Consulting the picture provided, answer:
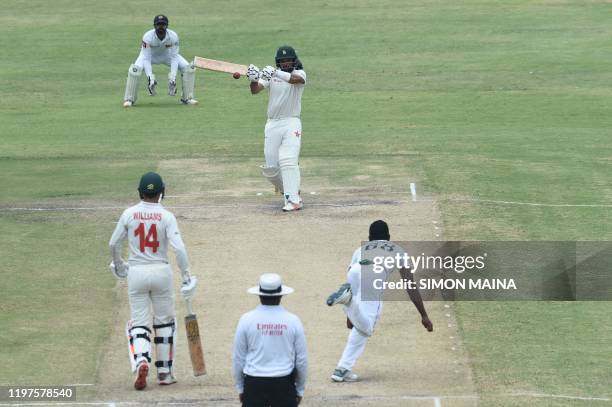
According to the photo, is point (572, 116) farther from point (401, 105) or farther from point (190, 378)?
point (190, 378)

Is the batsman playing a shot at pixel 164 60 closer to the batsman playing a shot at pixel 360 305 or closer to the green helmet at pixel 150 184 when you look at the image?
the green helmet at pixel 150 184

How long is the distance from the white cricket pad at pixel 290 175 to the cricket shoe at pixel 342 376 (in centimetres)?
765

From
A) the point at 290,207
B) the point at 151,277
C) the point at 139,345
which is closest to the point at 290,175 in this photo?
the point at 290,207

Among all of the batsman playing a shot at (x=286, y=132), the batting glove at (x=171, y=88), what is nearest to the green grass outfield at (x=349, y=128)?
the batting glove at (x=171, y=88)

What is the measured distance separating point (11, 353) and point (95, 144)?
536 inches

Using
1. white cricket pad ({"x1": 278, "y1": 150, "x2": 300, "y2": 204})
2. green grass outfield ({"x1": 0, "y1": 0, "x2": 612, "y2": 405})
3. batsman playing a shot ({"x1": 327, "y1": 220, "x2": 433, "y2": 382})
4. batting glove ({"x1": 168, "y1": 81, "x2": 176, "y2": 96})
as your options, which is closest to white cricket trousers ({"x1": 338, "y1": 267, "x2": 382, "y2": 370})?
batsman playing a shot ({"x1": 327, "y1": 220, "x2": 433, "y2": 382})

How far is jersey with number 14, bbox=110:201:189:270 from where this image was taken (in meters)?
14.8

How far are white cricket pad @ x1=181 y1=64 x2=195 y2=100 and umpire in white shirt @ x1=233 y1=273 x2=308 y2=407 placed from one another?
870 inches

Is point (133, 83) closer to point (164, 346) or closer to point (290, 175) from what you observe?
point (290, 175)

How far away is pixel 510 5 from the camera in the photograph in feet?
163

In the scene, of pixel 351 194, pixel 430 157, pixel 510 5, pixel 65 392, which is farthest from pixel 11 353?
pixel 510 5

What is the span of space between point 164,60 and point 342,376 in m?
20.8

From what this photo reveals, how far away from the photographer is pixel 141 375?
14586mm

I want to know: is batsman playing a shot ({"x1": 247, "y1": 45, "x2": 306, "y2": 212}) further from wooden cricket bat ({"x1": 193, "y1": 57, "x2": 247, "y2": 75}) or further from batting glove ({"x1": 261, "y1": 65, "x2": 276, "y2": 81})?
wooden cricket bat ({"x1": 193, "y1": 57, "x2": 247, "y2": 75})
